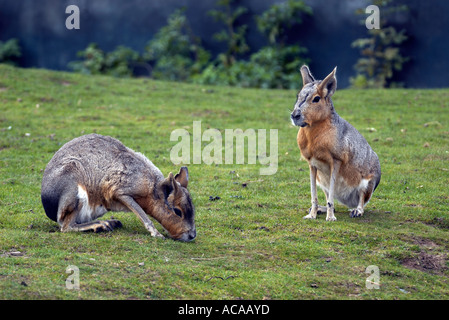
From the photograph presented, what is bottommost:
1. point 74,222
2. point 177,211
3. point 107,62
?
point 74,222

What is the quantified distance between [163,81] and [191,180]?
8.11m

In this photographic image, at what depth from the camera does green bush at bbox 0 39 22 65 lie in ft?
59.6

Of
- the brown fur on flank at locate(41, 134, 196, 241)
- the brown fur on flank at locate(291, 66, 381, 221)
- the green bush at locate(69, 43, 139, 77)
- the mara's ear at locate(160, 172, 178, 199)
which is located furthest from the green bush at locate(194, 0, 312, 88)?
the mara's ear at locate(160, 172, 178, 199)

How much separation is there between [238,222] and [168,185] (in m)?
1.30

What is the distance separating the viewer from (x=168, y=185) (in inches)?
256

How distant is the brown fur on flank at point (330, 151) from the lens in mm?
7145

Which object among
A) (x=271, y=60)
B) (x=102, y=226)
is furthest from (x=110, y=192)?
(x=271, y=60)

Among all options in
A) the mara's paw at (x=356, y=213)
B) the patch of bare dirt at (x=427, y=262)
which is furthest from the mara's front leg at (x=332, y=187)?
the patch of bare dirt at (x=427, y=262)

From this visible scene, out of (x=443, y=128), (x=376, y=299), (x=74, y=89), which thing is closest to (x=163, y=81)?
(x=74, y=89)

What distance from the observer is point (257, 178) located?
9.80 m

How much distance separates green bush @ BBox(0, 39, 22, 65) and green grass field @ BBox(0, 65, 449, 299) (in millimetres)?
3961

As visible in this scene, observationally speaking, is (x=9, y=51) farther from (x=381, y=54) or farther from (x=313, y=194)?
(x=313, y=194)

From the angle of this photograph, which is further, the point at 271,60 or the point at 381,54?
the point at 271,60

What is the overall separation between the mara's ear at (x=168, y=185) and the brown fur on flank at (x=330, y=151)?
1.65m
